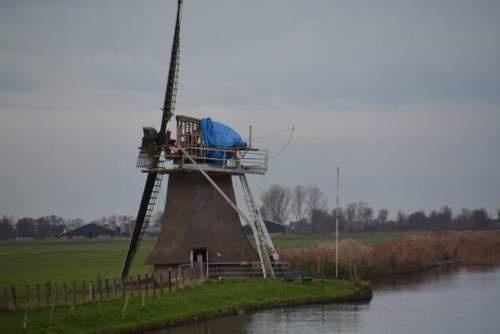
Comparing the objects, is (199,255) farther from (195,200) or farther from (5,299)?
(5,299)

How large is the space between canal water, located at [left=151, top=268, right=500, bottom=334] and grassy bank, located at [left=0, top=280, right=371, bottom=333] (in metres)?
0.56

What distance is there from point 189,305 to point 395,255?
915 inches

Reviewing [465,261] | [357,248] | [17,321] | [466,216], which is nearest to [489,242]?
[465,261]

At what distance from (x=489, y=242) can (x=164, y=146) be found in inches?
1401

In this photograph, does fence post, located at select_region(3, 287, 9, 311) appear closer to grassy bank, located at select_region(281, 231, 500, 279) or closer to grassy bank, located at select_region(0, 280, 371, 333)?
grassy bank, located at select_region(0, 280, 371, 333)

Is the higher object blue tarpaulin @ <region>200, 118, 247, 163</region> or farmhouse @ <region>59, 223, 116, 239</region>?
blue tarpaulin @ <region>200, 118, 247, 163</region>

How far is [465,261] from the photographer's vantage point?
6456cm

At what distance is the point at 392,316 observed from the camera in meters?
34.1

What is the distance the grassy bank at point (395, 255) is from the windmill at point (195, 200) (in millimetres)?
6119

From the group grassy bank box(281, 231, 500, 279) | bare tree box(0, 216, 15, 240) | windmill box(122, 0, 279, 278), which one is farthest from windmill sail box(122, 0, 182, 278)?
bare tree box(0, 216, 15, 240)

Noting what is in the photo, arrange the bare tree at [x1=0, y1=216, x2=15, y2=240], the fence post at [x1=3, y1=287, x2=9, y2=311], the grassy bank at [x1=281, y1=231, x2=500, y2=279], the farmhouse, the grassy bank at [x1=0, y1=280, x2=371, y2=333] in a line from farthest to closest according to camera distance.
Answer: the farmhouse → the bare tree at [x1=0, y1=216, x2=15, y2=240] → the grassy bank at [x1=281, y1=231, x2=500, y2=279] → the fence post at [x1=3, y1=287, x2=9, y2=311] → the grassy bank at [x1=0, y1=280, x2=371, y2=333]

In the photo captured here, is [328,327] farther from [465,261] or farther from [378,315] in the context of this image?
[465,261]

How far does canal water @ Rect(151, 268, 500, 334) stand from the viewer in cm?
3077

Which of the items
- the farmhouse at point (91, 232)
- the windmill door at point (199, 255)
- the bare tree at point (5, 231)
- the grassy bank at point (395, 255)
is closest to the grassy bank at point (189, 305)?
the windmill door at point (199, 255)
